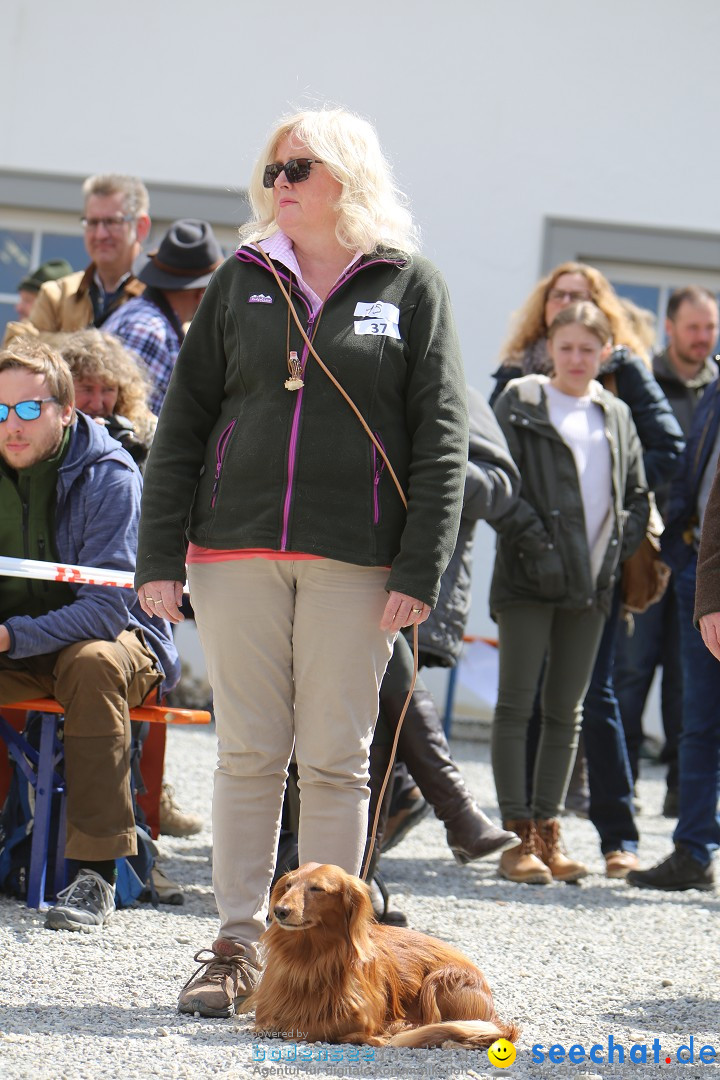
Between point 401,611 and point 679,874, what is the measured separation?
250 centimetres

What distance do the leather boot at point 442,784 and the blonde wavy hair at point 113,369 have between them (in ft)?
4.28

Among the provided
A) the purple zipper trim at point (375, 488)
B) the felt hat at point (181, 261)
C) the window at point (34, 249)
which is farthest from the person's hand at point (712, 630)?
the window at point (34, 249)

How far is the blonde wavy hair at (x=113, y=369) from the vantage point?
196 inches

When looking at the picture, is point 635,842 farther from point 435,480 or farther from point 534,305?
point 435,480

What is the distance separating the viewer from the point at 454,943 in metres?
4.24

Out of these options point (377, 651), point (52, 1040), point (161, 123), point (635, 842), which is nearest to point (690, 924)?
point (635, 842)

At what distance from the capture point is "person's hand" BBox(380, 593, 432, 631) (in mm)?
3162

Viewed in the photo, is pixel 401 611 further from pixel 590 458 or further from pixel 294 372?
pixel 590 458

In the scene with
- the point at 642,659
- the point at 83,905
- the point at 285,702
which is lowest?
the point at 83,905

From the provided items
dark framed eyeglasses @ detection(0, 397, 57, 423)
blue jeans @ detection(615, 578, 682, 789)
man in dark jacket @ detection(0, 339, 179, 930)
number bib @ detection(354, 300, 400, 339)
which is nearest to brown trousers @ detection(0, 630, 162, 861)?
man in dark jacket @ detection(0, 339, 179, 930)

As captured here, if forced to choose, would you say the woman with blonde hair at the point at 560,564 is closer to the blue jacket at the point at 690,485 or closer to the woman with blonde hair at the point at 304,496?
the blue jacket at the point at 690,485

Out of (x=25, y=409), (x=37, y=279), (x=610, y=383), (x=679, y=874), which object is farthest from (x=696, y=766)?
(x=37, y=279)

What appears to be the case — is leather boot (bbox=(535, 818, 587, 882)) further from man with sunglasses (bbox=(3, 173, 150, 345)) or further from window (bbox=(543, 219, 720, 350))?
window (bbox=(543, 219, 720, 350))

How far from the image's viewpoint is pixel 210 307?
11.1ft
